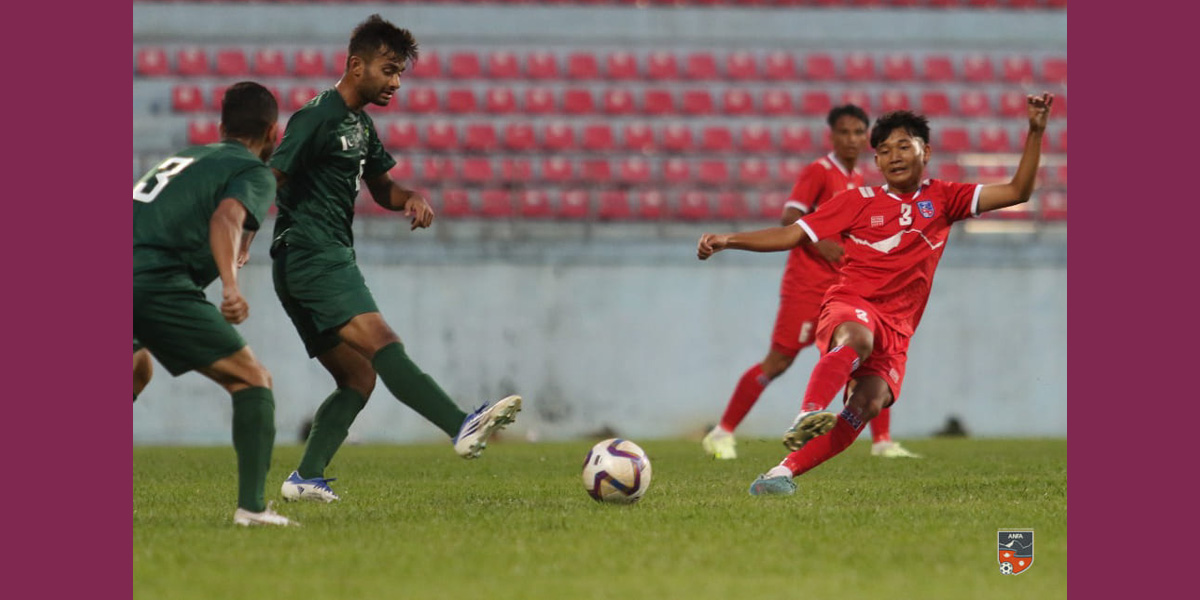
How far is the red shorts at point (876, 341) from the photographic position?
5.71m

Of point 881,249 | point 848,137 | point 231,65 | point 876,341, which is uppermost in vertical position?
point 231,65

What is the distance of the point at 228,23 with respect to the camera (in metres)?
16.1

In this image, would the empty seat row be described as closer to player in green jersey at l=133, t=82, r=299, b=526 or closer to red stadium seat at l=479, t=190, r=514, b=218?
red stadium seat at l=479, t=190, r=514, b=218

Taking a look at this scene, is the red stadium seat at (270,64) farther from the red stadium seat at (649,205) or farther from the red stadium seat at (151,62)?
the red stadium seat at (649,205)

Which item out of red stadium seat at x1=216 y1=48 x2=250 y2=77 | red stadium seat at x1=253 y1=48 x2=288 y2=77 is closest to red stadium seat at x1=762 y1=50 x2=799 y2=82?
red stadium seat at x1=253 y1=48 x2=288 y2=77

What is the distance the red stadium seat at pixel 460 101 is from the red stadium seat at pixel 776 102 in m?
3.53

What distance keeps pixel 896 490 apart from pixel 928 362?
7345 millimetres

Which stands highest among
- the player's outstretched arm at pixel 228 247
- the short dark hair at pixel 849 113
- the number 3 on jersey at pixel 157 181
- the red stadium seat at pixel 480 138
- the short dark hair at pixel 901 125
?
the red stadium seat at pixel 480 138

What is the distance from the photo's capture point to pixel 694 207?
14.9m

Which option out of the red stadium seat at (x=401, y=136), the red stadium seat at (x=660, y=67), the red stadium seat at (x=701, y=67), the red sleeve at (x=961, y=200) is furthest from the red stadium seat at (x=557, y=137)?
the red sleeve at (x=961, y=200)

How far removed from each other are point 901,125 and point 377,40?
91.8 inches

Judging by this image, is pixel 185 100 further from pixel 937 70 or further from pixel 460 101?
Result: pixel 937 70

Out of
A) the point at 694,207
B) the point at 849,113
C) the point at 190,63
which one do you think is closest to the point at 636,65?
the point at 694,207

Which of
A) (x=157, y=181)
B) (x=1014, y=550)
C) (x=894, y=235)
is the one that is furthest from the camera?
(x=894, y=235)
